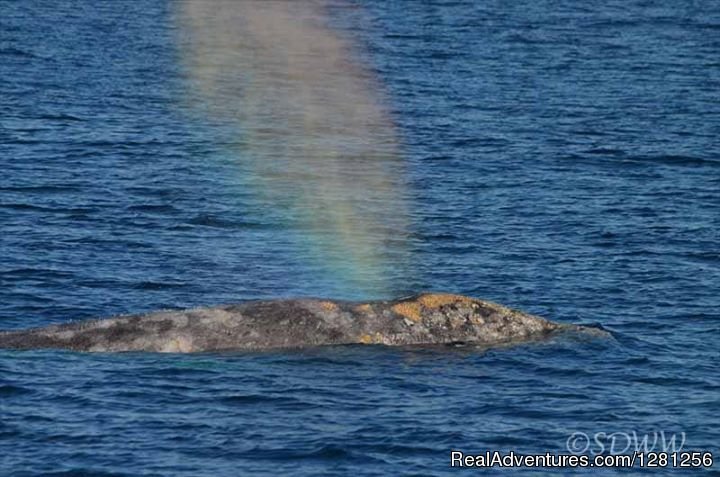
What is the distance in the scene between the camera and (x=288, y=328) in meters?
35.7

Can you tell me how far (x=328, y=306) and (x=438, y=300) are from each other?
8.14 ft

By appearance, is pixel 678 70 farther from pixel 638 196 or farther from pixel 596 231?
pixel 596 231

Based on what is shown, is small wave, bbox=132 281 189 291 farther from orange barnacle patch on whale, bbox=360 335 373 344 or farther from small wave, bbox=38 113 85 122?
small wave, bbox=38 113 85 122

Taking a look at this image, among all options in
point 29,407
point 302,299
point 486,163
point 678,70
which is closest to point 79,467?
point 29,407

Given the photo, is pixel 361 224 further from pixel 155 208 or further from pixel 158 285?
pixel 158 285

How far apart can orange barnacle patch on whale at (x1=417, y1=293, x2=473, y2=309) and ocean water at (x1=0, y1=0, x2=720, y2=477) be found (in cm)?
149

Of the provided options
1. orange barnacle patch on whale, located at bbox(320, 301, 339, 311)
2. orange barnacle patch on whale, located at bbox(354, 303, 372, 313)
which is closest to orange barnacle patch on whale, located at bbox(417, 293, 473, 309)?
orange barnacle patch on whale, located at bbox(354, 303, 372, 313)

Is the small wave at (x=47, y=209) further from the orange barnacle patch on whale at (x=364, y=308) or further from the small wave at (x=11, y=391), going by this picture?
the small wave at (x=11, y=391)

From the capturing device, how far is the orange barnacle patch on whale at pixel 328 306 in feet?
119

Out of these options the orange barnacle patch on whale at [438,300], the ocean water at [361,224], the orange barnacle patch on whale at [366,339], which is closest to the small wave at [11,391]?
the ocean water at [361,224]

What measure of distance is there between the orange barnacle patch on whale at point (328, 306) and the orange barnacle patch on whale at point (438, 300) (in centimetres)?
188

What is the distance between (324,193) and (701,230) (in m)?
13.5

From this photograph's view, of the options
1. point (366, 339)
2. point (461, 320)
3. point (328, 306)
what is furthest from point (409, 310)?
point (328, 306)

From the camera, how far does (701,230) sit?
52.0 m
